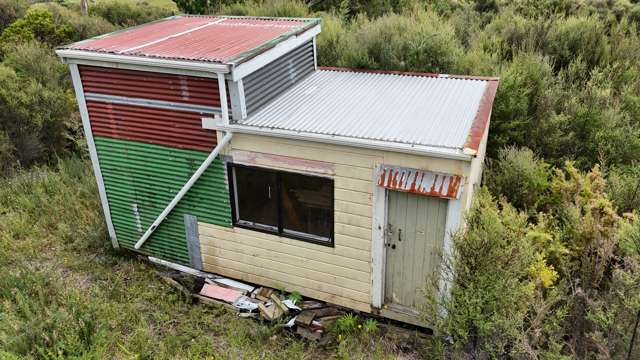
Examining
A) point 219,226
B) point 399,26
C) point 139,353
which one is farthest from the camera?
point 399,26

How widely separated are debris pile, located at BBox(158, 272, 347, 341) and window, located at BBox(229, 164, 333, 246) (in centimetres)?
113

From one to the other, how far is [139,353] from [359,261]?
3.37m

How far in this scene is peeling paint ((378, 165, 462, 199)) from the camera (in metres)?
6.00

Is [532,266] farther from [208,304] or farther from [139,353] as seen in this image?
[139,353]

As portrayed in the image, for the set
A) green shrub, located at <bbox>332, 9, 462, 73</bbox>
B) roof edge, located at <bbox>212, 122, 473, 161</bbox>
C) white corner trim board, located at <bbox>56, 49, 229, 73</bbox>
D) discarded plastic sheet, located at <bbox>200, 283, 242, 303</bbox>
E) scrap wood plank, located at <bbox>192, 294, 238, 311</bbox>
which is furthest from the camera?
green shrub, located at <bbox>332, 9, 462, 73</bbox>

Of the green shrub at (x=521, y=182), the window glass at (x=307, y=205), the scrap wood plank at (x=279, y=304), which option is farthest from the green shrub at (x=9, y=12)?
the green shrub at (x=521, y=182)

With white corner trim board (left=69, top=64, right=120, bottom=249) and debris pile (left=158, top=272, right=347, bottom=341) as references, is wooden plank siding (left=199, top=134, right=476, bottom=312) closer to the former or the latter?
debris pile (left=158, top=272, right=347, bottom=341)

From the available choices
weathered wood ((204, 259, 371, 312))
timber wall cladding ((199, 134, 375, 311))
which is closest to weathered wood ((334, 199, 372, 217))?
timber wall cladding ((199, 134, 375, 311))

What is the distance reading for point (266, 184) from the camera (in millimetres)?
7332

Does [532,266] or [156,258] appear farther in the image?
[156,258]

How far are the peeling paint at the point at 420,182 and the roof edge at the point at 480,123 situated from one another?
1.29ft

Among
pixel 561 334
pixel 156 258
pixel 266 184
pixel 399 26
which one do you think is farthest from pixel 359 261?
pixel 399 26

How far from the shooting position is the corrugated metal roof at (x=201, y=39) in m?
7.10

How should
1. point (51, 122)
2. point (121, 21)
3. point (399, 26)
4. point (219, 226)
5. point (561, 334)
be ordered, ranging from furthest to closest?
point (121, 21) → point (51, 122) → point (399, 26) → point (219, 226) → point (561, 334)
